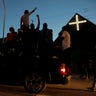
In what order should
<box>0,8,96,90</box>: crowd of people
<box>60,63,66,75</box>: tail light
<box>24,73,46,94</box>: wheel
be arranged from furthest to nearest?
<box>0,8,96,90</box>: crowd of people → <box>24,73,46,94</box>: wheel → <box>60,63,66,75</box>: tail light

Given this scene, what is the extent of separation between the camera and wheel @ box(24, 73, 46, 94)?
11.6 metres

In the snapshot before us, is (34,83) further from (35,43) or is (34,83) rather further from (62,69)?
(35,43)

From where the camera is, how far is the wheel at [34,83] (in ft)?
38.0

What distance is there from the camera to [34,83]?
11.7 m

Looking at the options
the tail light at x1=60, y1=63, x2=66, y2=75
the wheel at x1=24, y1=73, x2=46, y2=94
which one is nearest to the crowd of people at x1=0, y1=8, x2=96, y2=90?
the tail light at x1=60, y1=63, x2=66, y2=75

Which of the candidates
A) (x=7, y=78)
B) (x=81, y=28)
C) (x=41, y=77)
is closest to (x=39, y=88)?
(x=41, y=77)

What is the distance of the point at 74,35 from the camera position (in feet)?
119

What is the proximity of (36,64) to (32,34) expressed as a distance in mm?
1155

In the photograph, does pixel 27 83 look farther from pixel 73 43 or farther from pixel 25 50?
pixel 73 43

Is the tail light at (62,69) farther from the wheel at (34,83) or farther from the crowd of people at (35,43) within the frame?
the wheel at (34,83)

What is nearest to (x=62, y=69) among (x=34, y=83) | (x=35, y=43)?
(x=34, y=83)

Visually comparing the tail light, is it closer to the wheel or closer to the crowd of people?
the crowd of people

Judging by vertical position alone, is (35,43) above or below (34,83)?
above

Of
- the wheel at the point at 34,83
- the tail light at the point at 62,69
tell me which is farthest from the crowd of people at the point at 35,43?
the wheel at the point at 34,83
